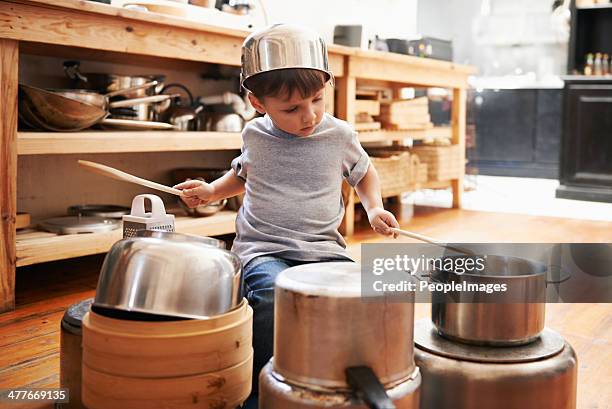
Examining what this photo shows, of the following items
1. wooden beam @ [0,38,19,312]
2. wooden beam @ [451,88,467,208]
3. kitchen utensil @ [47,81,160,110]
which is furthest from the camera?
wooden beam @ [451,88,467,208]

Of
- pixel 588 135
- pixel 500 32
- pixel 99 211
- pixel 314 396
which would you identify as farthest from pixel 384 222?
pixel 500 32

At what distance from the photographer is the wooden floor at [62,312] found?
1.44 metres

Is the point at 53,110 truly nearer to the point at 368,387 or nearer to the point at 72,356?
the point at 72,356

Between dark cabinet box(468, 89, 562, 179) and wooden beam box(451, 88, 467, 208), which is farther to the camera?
dark cabinet box(468, 89, 562, 179)

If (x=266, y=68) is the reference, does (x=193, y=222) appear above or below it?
below

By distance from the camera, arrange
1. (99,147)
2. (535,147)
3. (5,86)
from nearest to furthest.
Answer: (5,86) → (99,147) → (535,147)

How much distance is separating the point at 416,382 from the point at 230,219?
1.79 metres

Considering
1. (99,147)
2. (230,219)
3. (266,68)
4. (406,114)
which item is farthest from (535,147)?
(266,68)

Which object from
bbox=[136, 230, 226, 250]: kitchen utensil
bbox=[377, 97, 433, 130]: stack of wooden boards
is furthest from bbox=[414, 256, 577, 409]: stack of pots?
bbox=[377, 97, 433, 130]: stack of wooden boards

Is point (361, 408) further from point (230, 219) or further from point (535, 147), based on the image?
point (535, 147)

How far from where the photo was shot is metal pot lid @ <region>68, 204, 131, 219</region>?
8.10 ft

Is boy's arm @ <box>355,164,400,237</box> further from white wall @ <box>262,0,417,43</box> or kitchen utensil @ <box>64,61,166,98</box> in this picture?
white wall @ <box>262,0,417,43</box>

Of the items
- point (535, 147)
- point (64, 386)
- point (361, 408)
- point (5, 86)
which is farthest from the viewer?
point (535, 147)

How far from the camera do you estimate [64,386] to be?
4.06 feet
